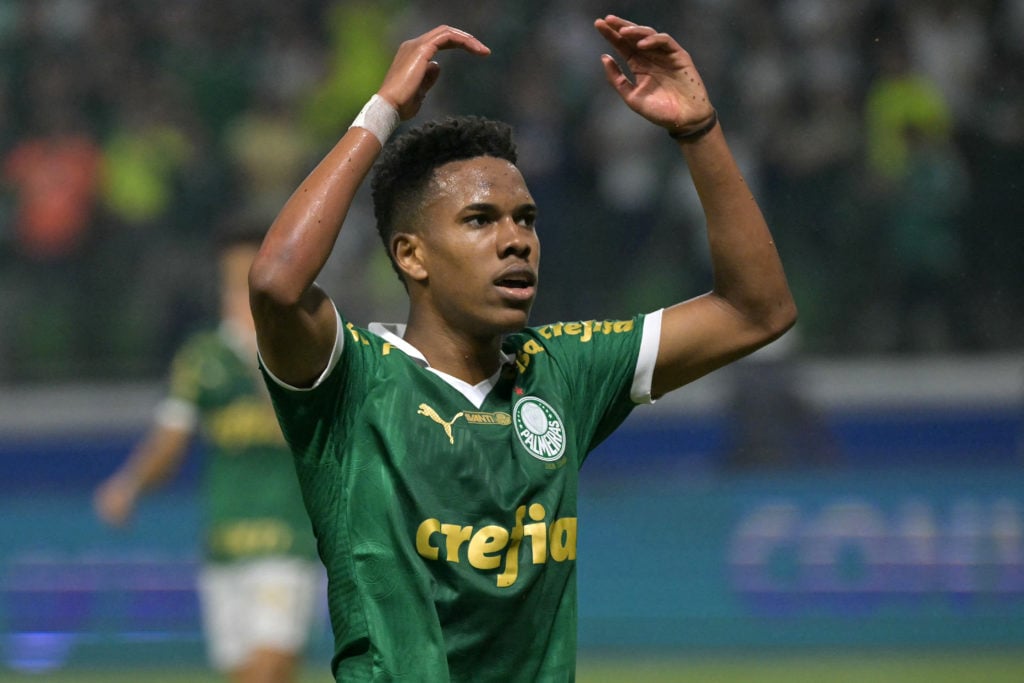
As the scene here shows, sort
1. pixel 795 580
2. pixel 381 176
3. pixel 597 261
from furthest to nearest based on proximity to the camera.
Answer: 1. pixel 597 261
2. pixel 795 580
3. pixel 381 176

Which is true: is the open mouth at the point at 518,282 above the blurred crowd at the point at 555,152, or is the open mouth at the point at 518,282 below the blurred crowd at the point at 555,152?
below

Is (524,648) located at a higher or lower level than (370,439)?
lower

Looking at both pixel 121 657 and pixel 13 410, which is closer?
pixel 121 657

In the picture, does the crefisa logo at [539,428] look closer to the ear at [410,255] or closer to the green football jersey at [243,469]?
the ear at [410,255]

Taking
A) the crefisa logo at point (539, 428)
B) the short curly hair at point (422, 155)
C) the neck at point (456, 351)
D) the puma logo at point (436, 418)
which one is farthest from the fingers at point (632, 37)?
the puma logo at point (436, 418)

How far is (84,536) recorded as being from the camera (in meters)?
9.63

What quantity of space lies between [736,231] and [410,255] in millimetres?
801

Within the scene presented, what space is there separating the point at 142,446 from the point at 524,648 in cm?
731

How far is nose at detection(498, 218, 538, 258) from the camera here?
359 cm

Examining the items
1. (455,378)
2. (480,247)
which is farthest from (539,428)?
(480,247)

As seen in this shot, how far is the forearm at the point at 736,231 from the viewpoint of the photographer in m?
3.85

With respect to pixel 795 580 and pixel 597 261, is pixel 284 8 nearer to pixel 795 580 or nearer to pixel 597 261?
pixel 597 261

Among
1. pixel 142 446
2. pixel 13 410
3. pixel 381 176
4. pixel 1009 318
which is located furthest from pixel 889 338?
pixel 381 176

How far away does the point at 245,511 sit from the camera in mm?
7047
